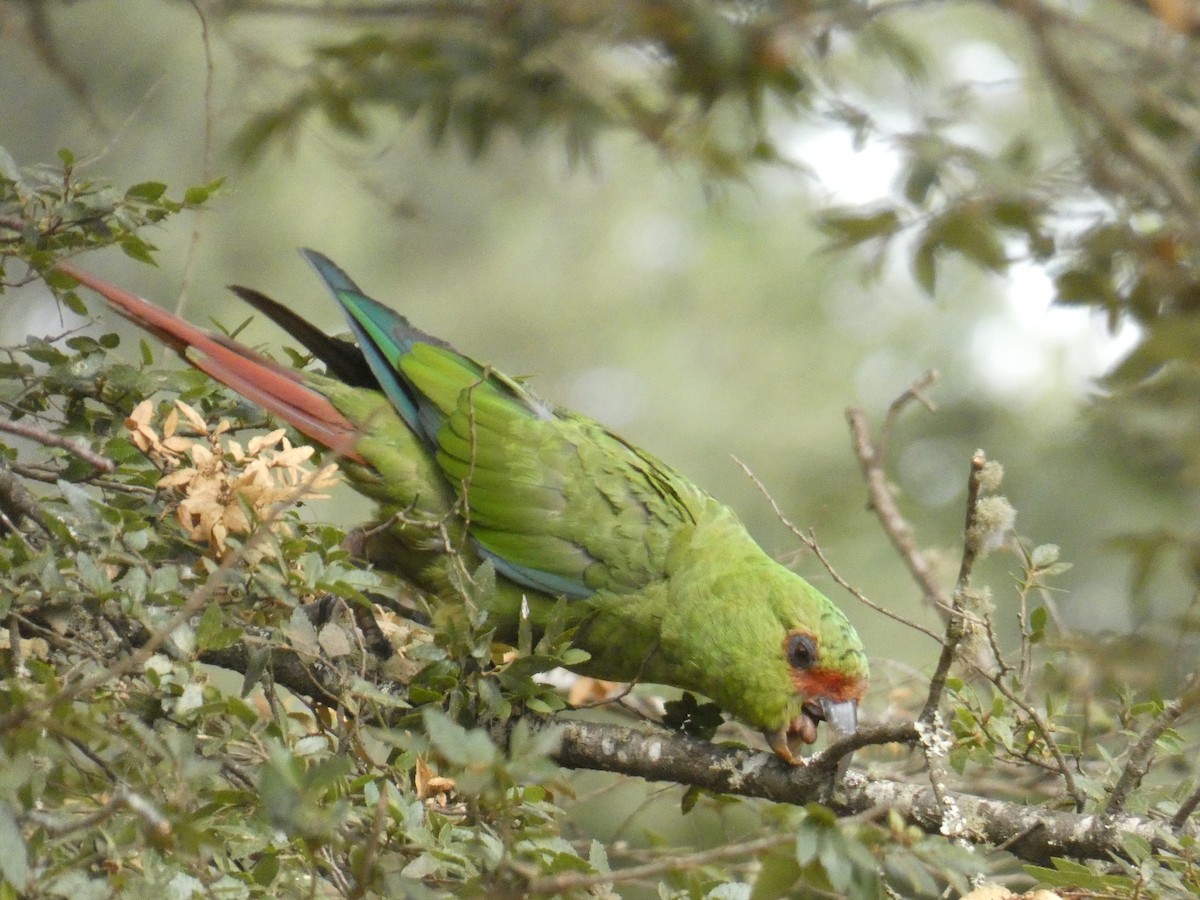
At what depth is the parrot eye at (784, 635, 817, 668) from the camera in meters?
3.03

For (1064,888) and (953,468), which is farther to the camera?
(953,468)

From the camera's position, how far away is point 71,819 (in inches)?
73.0

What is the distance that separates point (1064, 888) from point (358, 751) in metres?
1.40

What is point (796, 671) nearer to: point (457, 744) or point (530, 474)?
point (530, 474)

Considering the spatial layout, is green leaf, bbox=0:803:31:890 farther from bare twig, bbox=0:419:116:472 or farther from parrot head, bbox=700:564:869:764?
parrot head, bbox=700:564:869:764

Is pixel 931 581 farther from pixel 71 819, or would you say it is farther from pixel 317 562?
pixel 71 819

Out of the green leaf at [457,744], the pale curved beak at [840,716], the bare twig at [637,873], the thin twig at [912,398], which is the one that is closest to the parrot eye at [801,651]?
the pale curved beak at [840,716]

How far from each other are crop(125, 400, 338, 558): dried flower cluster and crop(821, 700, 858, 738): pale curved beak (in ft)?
4.57

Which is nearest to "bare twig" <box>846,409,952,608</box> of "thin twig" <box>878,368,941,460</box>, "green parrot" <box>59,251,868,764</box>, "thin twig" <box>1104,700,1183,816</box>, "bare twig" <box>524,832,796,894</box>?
"thin twig" <box>878,368,941,460</box>

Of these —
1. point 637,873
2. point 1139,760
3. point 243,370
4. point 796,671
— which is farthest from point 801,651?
point 243,370

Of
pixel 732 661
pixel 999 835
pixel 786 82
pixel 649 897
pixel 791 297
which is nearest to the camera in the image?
pixel 999 835

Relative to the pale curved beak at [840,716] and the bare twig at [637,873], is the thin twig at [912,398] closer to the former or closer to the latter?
the pale curved beak at [840,716]

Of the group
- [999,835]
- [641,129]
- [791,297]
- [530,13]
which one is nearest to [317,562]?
[999,835]

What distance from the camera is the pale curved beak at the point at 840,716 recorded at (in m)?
2.98
